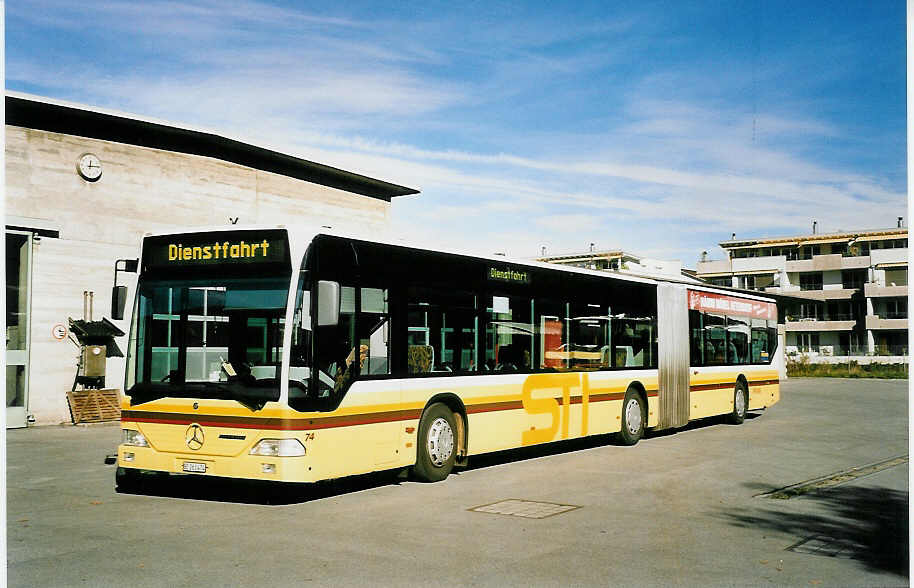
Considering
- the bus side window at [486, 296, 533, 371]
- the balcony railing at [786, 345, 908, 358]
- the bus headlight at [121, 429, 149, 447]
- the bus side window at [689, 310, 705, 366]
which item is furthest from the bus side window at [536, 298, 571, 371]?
the balcony railing at [786, 345, 908, 358]

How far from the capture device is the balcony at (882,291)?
81931 mm

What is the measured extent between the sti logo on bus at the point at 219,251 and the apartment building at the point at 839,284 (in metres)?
75.2

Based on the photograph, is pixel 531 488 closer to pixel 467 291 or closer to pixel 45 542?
pixel 467 291

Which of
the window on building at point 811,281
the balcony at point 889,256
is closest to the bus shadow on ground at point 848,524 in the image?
the balcony at point 889,256

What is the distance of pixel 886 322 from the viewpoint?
82.2 m

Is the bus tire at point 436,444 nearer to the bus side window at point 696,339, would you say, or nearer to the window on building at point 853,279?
the bus side window at point 696,339

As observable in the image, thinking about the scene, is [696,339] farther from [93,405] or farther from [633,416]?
[93,405]

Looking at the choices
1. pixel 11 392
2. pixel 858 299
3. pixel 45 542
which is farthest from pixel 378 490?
pixel 858 299

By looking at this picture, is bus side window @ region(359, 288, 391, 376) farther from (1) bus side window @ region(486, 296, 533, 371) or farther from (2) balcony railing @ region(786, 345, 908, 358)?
(2) balcony railing @ region(786, 345, 908, 358)

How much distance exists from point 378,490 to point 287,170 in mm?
18590

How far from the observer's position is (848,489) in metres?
12.2

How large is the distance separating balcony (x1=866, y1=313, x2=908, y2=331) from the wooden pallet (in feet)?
242

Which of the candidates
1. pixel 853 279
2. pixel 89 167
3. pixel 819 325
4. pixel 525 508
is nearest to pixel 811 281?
pixel 853 279

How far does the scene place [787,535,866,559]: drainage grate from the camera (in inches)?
323
